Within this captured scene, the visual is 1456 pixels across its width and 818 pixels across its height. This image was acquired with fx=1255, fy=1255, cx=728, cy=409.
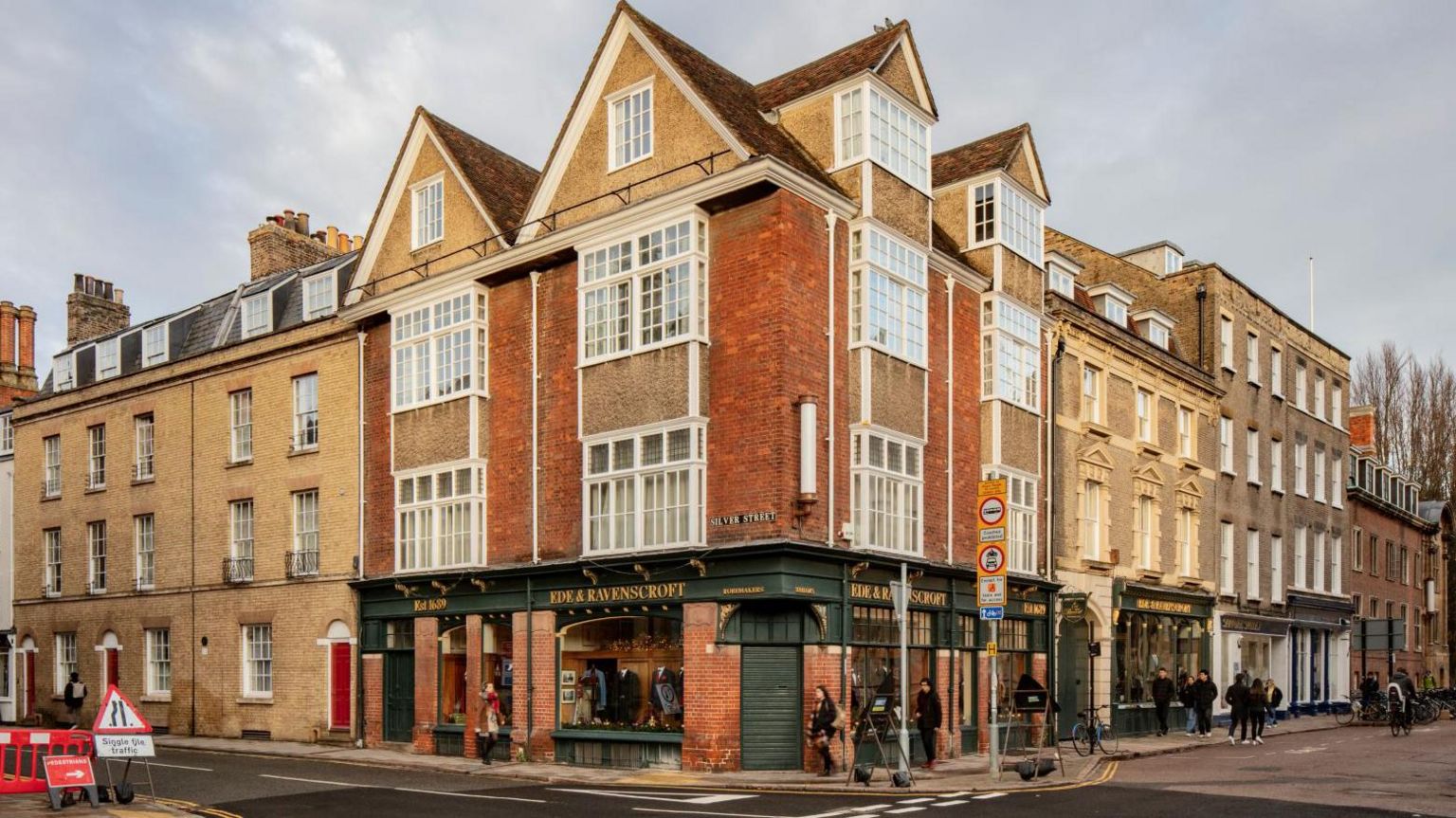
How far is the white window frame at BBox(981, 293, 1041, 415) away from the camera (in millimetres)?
27062

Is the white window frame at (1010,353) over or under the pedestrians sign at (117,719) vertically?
over

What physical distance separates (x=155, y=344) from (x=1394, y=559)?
4843 cm

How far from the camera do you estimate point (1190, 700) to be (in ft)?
107

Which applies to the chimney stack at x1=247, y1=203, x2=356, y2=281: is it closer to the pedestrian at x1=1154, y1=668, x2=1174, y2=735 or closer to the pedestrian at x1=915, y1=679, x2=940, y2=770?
the pedestrian at x1=915, y1=679, x2=940, y2=770

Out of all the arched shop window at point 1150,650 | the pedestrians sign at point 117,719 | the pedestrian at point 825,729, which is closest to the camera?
the pedestrians sign at point 117,719

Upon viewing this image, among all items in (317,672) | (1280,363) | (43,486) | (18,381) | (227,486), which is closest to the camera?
(317,672)

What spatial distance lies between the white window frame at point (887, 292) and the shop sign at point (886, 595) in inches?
171

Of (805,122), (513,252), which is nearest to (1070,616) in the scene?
(805,122)

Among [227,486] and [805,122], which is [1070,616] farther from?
[227,486]

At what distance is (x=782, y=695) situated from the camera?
21.3 metres

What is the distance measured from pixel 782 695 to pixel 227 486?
694 inches

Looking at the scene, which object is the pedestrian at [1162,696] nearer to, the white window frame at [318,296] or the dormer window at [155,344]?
the white window frame at [318,296]

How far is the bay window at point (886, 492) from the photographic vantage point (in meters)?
22.5

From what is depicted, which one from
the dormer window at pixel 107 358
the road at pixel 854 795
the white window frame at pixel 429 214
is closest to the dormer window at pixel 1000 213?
the road at pixel 854 795
